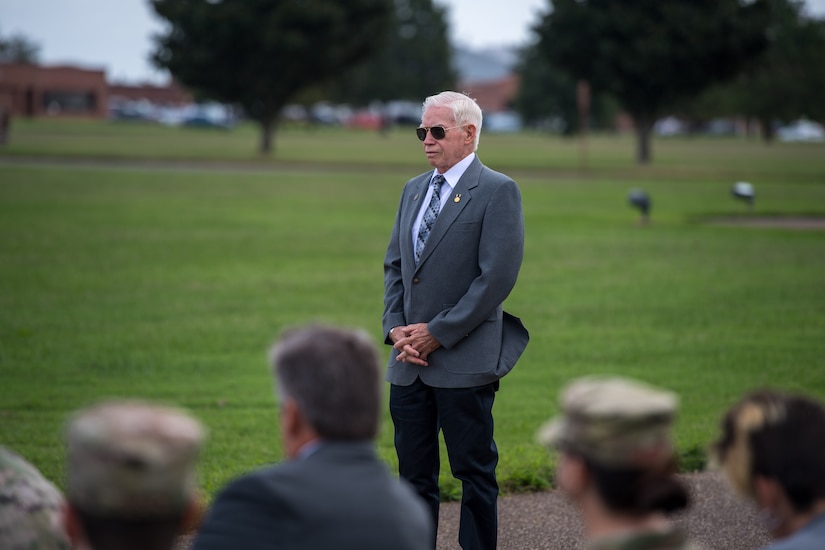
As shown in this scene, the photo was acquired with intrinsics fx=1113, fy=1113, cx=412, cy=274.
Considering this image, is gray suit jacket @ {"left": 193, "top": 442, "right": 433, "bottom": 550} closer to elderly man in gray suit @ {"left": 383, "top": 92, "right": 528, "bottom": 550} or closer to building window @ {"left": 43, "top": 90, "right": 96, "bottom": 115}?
elderly man in gray suit @ {"left": 383, "top": 92, "right": 528, "bottom": 550}

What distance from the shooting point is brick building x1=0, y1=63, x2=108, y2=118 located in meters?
117

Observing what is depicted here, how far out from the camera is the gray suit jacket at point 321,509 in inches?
105

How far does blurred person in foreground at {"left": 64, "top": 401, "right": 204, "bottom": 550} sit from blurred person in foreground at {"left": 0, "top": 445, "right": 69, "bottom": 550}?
1.84 ft

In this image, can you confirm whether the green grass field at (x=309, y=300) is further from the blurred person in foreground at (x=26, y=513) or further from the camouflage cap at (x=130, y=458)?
the camouflage cap at (x=130, y=458)

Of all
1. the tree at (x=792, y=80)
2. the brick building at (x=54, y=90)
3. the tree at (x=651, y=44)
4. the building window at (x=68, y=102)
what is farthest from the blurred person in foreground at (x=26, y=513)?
the building window at (x=68, y=102)

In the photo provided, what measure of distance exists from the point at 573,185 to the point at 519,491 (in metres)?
31.5

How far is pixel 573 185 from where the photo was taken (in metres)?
37.5

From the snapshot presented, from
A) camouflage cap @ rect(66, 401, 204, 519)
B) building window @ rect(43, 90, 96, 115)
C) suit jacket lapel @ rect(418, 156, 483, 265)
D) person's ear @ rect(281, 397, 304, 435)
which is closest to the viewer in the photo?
camouflage cap @ rect(66, 401, 204, 519)

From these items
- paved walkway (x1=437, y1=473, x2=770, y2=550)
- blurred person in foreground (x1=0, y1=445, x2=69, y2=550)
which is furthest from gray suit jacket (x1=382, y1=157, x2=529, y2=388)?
blurred person in foreground (x1=0, y1=445, x2=69, y2=550)

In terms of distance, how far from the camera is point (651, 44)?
170 feet

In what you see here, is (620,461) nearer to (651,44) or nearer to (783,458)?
(783,458)

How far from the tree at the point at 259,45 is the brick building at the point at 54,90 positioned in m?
58.8

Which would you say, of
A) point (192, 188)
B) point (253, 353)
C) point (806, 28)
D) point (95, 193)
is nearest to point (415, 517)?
point (253, 353)

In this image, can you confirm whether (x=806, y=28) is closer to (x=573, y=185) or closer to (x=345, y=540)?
(x=573, y=185)
